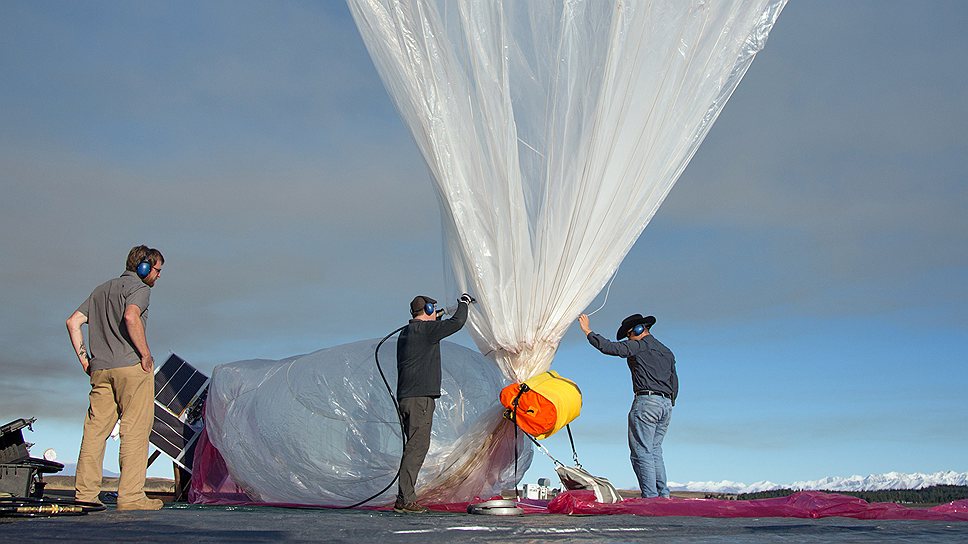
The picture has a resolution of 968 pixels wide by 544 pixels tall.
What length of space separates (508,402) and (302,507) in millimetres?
2186

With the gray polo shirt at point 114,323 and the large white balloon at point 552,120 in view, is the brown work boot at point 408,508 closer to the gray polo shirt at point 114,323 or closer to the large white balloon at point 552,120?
the large white balloon at point 552,120

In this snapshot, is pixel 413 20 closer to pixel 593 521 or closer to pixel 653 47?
pixel 653 47

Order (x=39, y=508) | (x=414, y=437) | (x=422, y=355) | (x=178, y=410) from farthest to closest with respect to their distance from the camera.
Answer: (x=178, y=410)
(x=422, y=355)
(x=414, y=437)
(x=39, y=508)

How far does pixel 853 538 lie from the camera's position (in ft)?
14.4

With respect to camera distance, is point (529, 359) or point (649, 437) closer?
point (529, 359)

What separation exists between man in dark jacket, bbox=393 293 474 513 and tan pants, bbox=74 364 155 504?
1779 mm

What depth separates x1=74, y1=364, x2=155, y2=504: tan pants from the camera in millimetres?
6301

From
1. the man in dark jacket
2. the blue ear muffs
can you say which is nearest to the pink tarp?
the man in dark jacket

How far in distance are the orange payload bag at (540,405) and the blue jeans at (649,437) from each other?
5.43 ft

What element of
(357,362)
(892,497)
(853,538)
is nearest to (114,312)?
(357,362)

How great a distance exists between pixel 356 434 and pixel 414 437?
0.82 metres

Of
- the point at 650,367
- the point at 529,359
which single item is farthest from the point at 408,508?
the point at 650,367

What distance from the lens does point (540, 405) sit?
653cm

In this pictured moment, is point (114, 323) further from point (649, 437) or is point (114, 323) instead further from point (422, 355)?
point (649, 437)
